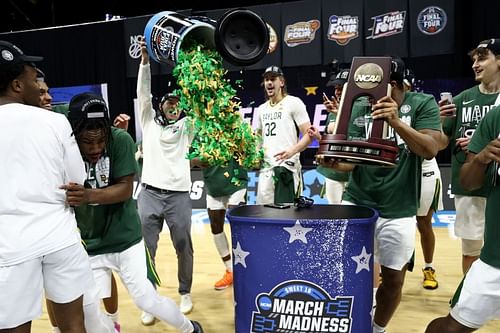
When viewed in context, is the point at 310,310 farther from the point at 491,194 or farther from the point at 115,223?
the point at 115,223

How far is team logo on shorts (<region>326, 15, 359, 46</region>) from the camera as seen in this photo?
25.4 ft

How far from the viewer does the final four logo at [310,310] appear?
2.07 m

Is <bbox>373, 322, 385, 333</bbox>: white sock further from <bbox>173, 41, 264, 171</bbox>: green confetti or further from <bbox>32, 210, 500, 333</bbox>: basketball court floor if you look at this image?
<bbox>173, 41, 264, 171</bbox>: green confetti

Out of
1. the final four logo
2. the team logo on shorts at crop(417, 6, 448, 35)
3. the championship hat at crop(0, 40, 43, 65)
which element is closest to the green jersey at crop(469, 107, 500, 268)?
the final four logo

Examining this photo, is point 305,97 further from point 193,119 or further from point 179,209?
point 193,119

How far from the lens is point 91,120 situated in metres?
2.26

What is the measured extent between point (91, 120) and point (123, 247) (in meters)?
0.66

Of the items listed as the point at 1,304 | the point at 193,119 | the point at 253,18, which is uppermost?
the point at 253,18

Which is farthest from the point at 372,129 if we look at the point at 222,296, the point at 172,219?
the point at 222,296

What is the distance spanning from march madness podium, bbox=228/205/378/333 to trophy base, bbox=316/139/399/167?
0.25 meters

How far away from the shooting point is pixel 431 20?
7359 mm

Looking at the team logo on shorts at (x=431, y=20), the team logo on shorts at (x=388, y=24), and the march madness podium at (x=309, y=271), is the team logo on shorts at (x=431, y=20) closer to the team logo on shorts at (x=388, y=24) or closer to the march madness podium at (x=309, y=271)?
the team logo on shorts at (x=388, y=24)

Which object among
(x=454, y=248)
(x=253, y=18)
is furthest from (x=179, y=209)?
(x=454, y=248)

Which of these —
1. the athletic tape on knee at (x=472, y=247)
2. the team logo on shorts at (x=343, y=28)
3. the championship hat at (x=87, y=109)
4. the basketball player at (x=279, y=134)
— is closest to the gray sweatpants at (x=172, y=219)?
the basketball player at (x=279, y=134)
